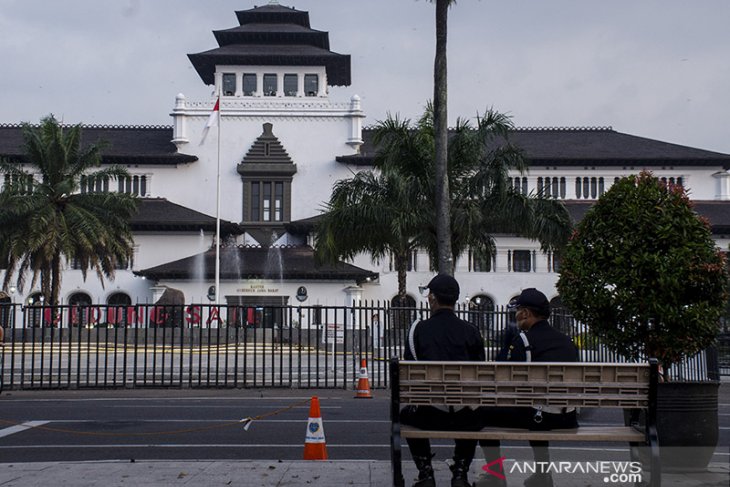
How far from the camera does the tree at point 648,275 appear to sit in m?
8.69

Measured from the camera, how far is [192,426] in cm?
1255

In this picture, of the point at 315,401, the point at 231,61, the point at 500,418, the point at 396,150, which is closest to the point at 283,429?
the point at 315,401

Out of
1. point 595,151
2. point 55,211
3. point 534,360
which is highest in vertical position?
point 595,151

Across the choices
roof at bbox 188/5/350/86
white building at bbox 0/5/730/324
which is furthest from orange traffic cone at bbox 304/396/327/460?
roof at bbox 188/5/350/86

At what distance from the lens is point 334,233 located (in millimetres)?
28375

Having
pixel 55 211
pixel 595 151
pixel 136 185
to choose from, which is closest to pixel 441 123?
pixel 55 211

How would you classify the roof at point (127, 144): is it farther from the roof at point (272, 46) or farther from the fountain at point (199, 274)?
the fountain at point (199, 274)

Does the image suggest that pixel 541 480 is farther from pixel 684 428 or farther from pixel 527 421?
pixel 684 428

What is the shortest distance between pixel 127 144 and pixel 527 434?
56.3m

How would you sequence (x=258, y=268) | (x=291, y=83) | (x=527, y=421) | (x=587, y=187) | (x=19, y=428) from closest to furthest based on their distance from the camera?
(x=527, y=421) → (x=19, y=428) → (x=258, y=268) → (x=587, y=187) → (x=291, y=83)

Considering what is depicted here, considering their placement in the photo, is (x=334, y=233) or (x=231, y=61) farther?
(x=231, y=61)

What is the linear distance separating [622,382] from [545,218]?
824 inches

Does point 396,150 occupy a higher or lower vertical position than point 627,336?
higher

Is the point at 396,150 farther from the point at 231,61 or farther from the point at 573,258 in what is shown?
the point at 231,61
